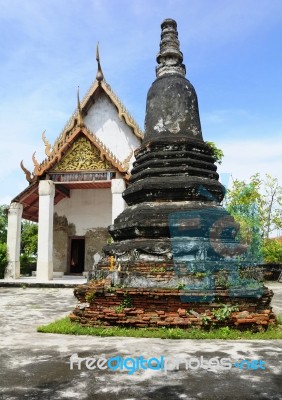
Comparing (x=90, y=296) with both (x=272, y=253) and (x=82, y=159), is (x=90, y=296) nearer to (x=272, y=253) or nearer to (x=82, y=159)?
(x=82, y=159)

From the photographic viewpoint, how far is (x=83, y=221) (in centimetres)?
1683

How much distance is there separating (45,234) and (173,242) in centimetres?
877

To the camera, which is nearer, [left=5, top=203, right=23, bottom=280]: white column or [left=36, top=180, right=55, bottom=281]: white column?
[left=36, top=180, right=55, bottom=281]: white column

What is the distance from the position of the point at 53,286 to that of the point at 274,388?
33.8ft

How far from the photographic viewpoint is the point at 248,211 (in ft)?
66.3

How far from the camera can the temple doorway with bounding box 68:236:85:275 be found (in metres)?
17.0

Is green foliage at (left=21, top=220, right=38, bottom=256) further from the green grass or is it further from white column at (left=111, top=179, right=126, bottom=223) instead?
the green grass

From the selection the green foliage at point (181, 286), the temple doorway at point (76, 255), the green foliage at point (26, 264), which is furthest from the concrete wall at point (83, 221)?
the green foliage at point (181, 286)

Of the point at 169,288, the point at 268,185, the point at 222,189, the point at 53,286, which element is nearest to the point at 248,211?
the point at 268,185

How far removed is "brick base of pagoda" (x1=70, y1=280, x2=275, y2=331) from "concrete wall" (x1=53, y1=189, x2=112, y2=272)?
37.6 feet

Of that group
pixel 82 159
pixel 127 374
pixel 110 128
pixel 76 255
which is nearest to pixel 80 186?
pixel 110 128

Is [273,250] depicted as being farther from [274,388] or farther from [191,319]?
[274,388]

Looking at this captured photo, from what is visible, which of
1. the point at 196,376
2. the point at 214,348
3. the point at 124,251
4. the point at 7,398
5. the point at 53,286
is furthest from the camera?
the point at 53,286

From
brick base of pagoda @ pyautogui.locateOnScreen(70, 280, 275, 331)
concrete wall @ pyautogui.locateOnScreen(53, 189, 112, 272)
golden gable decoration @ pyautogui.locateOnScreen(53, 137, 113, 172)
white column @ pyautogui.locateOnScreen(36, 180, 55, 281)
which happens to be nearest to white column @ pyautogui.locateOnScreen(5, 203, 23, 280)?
white column @ pyautogui.locateOnScreen(36, 180, 55, 281)
